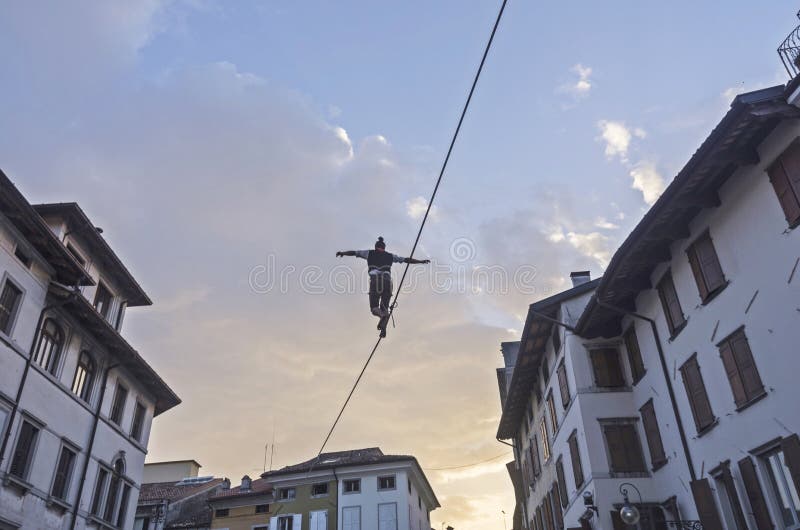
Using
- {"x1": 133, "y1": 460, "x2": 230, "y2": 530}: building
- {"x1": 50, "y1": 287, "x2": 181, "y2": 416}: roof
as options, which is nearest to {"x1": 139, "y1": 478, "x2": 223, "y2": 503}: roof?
{"x1": 133, "y1": 460, "x2": 230, "y2": 530}: building

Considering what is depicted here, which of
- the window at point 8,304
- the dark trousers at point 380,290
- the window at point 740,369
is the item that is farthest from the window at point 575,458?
the window at point 8,304

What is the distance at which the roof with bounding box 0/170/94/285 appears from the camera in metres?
18.5

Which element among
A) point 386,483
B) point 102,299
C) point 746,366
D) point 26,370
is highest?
point 102,299

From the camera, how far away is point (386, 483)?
4712 centimetres

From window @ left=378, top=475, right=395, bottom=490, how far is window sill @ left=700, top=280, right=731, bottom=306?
111 feet

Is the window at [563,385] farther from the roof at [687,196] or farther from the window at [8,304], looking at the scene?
the window at [8,304]

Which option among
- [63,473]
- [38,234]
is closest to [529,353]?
[63,473]

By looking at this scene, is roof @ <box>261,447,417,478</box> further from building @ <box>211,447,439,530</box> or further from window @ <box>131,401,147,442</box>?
window @ <box>131,401,147,442</box>

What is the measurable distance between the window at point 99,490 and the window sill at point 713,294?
21453 millimetres

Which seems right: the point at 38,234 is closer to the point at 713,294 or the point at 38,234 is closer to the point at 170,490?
the point at 713,294

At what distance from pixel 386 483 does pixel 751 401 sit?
35.4m

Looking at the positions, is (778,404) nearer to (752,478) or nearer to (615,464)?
(752,478)

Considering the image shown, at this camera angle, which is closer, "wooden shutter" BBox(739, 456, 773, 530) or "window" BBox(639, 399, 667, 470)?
"wooden shutter" BBox(739, 456, 773, 530)

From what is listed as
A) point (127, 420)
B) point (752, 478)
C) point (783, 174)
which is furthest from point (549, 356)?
point (127, 420)
